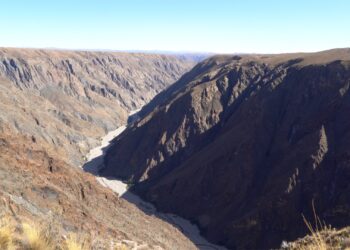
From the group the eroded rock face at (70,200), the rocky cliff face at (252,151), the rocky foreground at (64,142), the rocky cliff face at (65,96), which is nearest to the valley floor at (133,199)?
the rocky cliff face at (252,151)

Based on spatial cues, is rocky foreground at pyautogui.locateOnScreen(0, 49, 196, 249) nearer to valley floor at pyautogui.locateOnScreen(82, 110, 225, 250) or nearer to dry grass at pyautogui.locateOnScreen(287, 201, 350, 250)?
valley floor at pyautogui.locateOnScreen(82, 110, 225, 250)

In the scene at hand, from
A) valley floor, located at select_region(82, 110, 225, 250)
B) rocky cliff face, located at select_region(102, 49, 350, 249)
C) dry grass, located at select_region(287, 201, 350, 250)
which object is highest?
dry grass, located at select_region(287, 201, 350, 250)

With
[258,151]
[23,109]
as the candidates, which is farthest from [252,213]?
[23,109]

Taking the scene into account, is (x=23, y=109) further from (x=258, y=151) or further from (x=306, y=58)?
(x=306, y=58)

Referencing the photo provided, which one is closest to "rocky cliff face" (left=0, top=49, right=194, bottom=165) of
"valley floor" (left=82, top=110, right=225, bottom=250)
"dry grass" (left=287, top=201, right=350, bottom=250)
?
"valley floor" (left=82, top=110, right=225, bottom=250)

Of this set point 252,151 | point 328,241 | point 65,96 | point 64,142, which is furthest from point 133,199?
point 65,96
